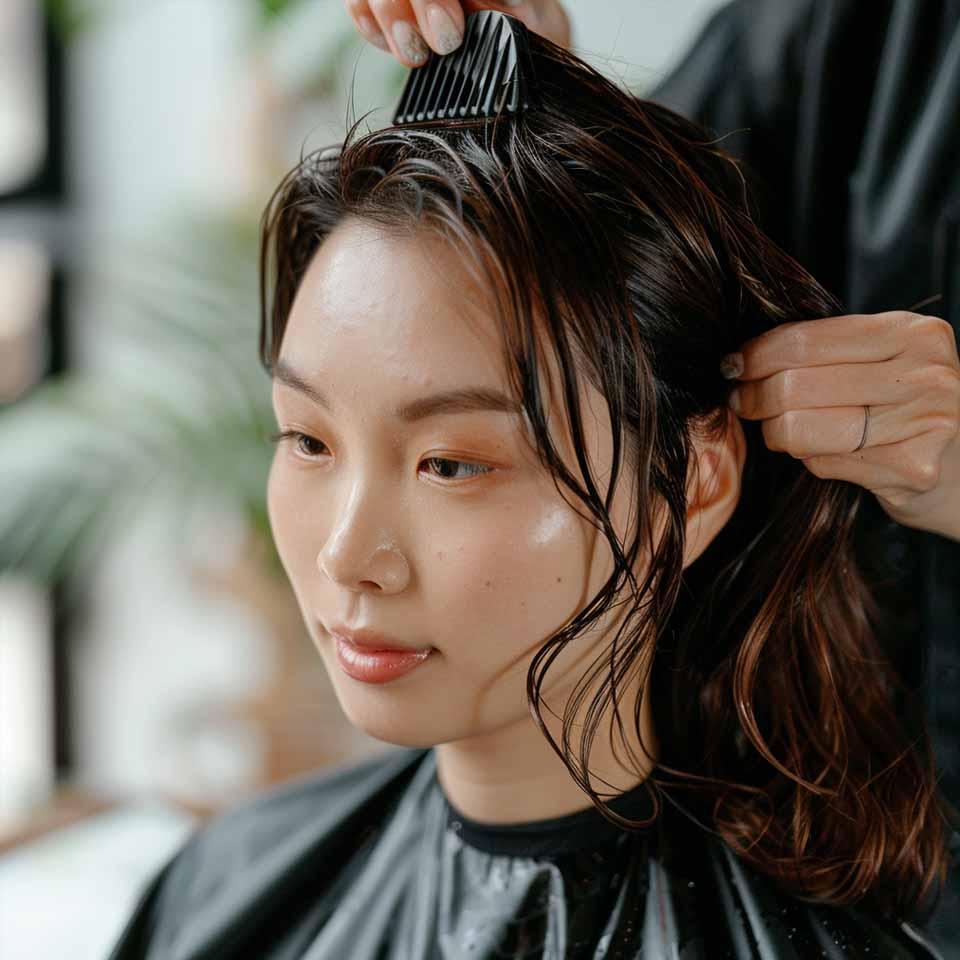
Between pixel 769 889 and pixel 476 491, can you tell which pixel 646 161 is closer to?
pixel 476 491

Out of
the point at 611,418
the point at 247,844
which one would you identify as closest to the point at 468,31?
the point at 611,418

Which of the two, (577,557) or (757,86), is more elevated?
(757,86)

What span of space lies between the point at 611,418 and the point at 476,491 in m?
0.10

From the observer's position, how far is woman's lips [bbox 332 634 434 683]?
71cm

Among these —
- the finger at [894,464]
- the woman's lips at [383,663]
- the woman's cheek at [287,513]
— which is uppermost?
the finger at [894,464]

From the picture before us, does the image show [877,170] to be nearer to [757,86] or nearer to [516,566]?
[757,86]

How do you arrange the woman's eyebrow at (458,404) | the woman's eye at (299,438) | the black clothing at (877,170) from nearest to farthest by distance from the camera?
the woman's eyebrow at (458,404), the woman's eye at (299,438), the black clothing at (877,170)

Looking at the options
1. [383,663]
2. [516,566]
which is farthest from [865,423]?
[383,663]

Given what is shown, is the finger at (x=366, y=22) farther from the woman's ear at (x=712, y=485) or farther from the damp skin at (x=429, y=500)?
the woman's ear at (x=712, y=485)

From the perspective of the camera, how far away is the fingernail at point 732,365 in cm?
72

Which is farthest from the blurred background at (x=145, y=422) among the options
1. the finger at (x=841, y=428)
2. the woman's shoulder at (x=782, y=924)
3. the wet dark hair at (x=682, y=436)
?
the woman's shoulder at (x=782, y=924)

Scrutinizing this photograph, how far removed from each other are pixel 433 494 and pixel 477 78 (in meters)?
0.29

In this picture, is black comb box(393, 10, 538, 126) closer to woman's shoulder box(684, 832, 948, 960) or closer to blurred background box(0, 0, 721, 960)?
blurred background box(0, 0, 721, 960)

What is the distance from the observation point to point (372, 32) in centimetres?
80
